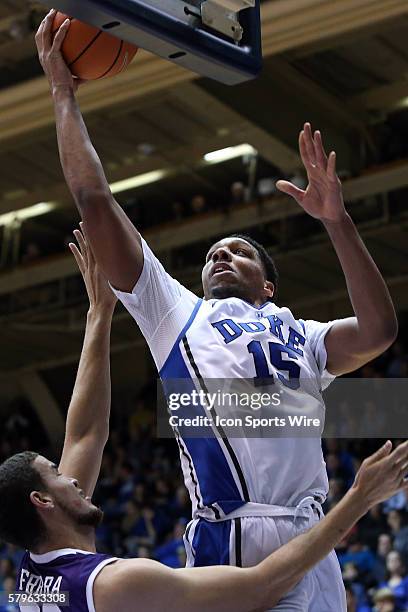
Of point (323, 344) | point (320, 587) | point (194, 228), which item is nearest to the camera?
point (320, 587)

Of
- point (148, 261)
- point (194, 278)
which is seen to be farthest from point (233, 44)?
point (194, 278)

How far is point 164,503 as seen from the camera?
1516 cm

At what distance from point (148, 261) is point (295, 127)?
11.7m

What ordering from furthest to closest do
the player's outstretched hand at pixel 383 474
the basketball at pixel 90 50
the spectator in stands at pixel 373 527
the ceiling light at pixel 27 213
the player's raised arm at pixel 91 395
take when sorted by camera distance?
1. the ceiling light at pixel 27 213
2. the spectator in stands at pixel 373 527
3. the player's raised arm at pixel 91 395
4. the basketball at pixel 90 50
5. the player's outstretched hand at pixel 383 474

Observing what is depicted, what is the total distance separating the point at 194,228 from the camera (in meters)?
17.0

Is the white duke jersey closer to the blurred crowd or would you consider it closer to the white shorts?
the white shorts

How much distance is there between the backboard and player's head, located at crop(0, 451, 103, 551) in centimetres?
137

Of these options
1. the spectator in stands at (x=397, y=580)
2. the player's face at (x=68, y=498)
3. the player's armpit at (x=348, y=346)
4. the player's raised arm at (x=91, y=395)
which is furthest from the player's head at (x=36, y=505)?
the spectator in stands at (x=397, y=580)

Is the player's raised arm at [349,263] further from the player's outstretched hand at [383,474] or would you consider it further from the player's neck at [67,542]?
the player's neck at [67,542]

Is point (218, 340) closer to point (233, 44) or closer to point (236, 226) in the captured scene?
point (233, 44)

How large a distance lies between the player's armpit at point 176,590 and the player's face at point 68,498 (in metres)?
0.35

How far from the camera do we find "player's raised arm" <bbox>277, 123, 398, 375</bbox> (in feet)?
12.4

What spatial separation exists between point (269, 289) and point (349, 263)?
0.54 metres

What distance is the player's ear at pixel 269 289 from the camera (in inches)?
166
